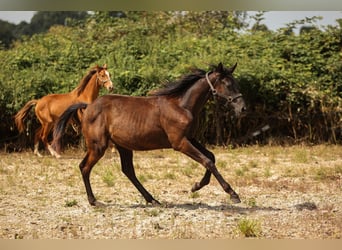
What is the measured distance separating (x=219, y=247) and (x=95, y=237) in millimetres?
1363

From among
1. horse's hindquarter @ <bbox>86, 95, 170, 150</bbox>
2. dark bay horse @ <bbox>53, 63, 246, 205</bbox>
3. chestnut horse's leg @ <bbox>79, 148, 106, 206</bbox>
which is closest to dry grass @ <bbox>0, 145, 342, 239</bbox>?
chestnut horse's leg @ <bbox>79, 148, 106, 206</bbox>

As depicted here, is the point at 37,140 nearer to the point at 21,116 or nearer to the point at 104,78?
the point at 21,116

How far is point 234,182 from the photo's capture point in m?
8.28

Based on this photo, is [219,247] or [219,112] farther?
[219,112]

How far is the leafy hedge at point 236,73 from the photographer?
12.4 meters

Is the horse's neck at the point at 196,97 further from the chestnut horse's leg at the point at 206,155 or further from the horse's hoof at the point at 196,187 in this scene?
the horse's hoof at the point at 196,187

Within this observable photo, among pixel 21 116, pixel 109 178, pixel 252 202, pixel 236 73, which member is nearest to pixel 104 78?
pixel 21 116

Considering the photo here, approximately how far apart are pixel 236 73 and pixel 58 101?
3.75 m

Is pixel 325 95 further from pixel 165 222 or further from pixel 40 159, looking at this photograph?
pixel 165 222

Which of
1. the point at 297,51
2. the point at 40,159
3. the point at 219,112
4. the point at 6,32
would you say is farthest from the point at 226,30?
the point at 6,32

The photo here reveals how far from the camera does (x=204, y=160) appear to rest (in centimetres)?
626

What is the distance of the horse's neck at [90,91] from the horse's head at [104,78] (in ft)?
0.40

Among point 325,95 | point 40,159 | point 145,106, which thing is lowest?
point 40,159

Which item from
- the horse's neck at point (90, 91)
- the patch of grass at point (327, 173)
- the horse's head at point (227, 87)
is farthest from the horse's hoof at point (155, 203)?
the horse's neck at point (90, 91)
